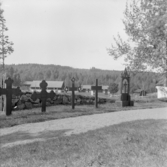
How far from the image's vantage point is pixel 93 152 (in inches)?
179

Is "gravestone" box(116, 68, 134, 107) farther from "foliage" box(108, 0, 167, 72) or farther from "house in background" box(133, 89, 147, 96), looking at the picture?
"house in background" box(133, 89, 147, 96)

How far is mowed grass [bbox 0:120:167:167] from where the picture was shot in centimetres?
396

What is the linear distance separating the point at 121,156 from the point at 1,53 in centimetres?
2139

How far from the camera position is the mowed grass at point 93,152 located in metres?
3.96

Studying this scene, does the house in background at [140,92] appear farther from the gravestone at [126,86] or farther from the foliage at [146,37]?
the foliage at [146,37]

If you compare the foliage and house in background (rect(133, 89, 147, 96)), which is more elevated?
the foliage

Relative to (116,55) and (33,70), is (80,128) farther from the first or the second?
(33,70)

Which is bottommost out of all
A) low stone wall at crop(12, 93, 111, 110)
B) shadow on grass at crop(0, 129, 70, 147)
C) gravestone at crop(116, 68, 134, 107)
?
shadow on grass at crop(0, 129, 70, 147)

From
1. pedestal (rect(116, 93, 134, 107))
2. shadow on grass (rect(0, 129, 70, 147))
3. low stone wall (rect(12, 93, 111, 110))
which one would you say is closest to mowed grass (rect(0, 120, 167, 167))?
shadow on grass (rect(0, 129, 70, 147))

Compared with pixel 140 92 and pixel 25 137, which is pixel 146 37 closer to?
pixel 25 137

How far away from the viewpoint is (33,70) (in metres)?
116

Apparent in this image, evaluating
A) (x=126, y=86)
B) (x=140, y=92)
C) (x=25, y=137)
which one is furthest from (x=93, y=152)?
(x=140, y=92)

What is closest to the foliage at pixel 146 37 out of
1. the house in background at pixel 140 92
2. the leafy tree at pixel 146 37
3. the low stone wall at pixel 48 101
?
the leafy tree at pixel 146 37

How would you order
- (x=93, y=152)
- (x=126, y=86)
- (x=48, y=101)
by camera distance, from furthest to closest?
(x=126, y=86) < (x=48, y=101) < (x=93, y=152)
